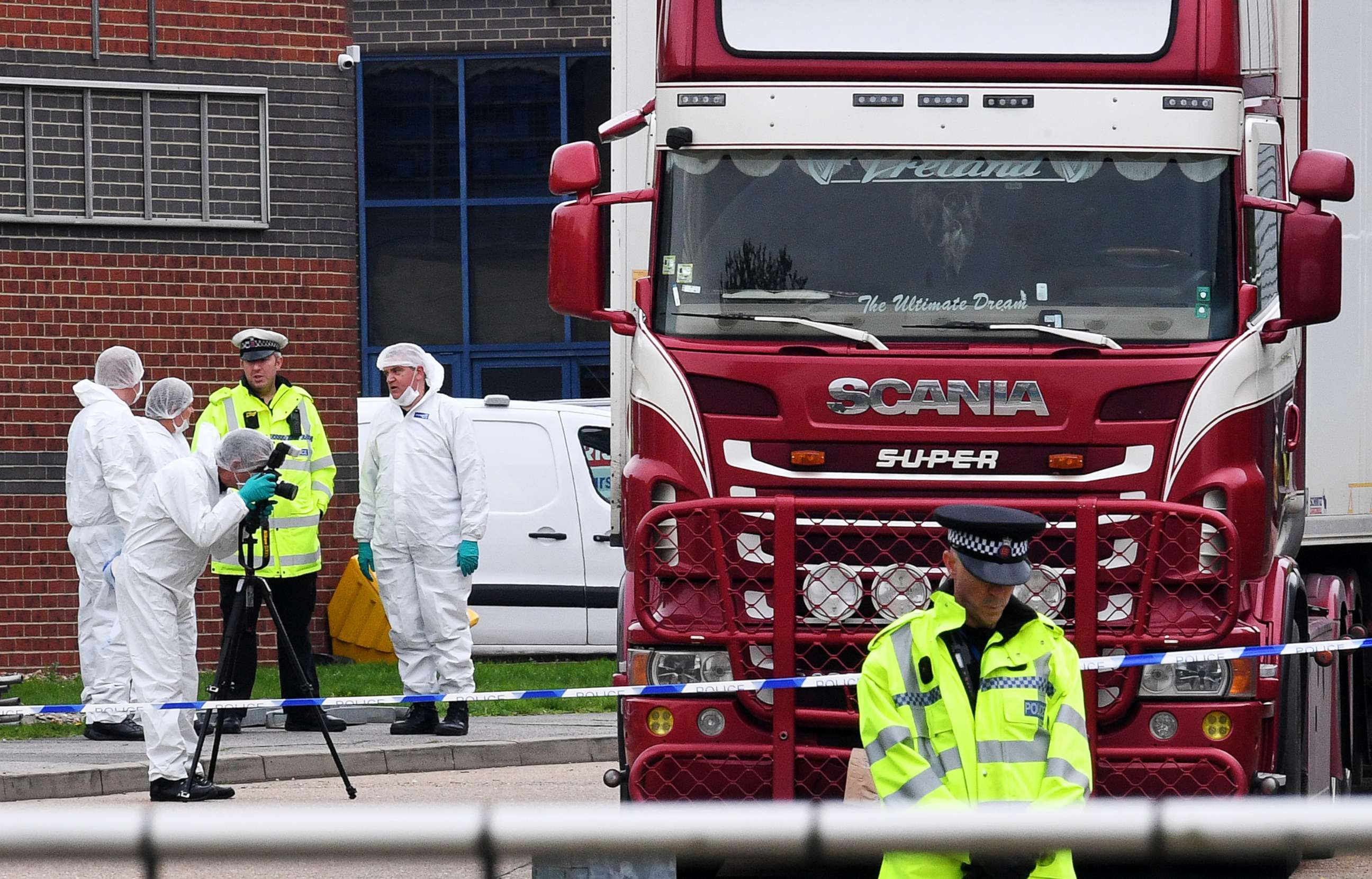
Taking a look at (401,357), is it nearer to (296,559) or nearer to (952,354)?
(296,559)

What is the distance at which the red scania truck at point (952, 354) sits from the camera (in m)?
6.99

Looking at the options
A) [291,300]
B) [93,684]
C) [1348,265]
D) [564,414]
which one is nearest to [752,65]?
[1348,265]

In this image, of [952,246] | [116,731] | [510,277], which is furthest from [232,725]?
[510,277]

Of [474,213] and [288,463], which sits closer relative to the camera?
[288,463]

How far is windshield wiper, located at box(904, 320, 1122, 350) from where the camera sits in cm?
718

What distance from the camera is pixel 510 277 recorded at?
19.1 metres

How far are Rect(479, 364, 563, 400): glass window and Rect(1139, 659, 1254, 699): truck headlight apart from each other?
490 inches

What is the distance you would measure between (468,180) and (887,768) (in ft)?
49.3

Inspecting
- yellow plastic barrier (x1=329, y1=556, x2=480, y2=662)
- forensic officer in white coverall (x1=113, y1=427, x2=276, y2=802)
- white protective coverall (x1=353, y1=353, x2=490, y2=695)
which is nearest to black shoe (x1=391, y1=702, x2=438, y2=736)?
white protective coverall (x1=353, y1=353, x2=490, y2=695)

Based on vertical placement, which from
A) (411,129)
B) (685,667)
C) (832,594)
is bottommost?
(685,667)

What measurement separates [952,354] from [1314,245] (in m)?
1.28

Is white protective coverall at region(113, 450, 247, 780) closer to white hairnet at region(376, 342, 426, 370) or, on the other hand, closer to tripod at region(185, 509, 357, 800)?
tripod at region(185, 509, 357, 800)

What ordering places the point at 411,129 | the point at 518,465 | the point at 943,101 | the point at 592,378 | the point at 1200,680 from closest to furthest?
1. the point at 1200,680
2. the point at 943,101
3. the point at 518,465
4. the point at 411,129
5. the point at 592,378

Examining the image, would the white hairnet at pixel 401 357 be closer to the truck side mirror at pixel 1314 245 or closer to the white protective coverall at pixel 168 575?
the white protective coverall at pixel 168 575
